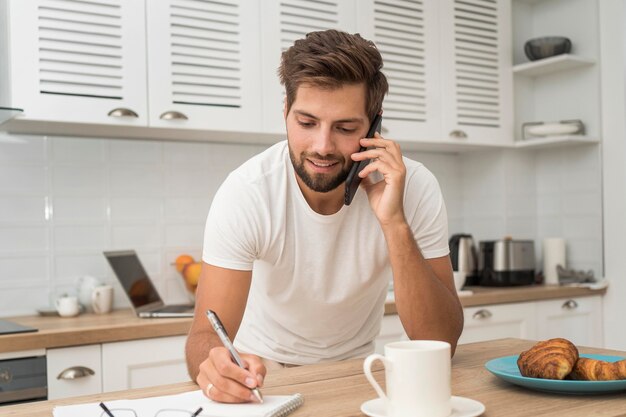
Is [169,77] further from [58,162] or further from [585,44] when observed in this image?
[585,44]

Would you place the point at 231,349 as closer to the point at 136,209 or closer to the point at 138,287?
the point at 138,287

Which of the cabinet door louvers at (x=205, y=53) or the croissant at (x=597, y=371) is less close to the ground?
the cabinet door louvers at (x=205, y=53)

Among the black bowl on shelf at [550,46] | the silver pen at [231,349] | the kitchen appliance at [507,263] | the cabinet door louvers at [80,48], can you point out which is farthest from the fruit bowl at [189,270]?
the black bowl on shelf at [550,46]

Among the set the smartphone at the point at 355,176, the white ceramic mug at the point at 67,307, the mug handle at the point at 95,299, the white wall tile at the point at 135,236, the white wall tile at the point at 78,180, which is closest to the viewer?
the smartphone at the point at 355,176

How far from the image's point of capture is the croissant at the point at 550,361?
113cm

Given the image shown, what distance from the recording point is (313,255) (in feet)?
5.68

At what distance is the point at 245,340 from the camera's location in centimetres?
187

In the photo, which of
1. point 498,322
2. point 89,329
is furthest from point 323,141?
point 498,322

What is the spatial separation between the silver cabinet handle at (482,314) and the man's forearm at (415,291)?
4.98ft

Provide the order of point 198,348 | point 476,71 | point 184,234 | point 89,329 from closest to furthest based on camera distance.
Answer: point 198,348 < point 89,329 < point 184,234 < point 476,71

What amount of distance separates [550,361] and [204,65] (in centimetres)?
193

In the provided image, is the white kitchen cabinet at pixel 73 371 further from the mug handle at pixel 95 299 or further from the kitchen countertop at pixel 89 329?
the mug handle at pixel 95 299

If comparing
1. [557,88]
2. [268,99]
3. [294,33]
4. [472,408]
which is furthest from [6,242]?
[557,88]

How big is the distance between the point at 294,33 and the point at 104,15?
771mm
